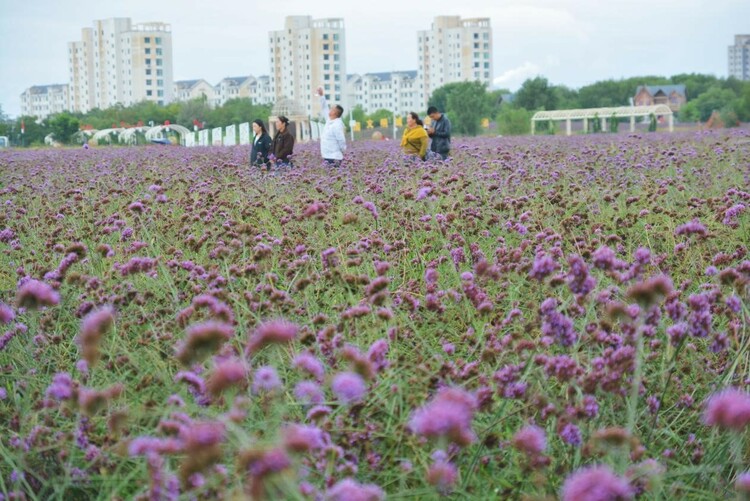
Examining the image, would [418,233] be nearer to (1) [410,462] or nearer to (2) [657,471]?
(1) [410,462]

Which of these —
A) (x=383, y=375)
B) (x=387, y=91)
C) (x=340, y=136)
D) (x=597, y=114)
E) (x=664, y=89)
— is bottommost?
(x=383, y=375)

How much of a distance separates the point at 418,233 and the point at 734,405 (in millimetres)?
4226

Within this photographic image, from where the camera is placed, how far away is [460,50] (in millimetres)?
171125

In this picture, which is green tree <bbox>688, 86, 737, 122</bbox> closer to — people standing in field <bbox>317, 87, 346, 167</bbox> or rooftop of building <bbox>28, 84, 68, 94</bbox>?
people standing in field <bbox>317, 87, 346, 167</bbox>

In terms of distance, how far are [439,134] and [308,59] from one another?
14439 cm

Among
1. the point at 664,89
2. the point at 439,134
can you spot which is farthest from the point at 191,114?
the point at 664,89

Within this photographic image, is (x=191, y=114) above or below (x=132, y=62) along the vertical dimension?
below

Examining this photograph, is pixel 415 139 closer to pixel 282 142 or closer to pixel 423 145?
pixel 423 145

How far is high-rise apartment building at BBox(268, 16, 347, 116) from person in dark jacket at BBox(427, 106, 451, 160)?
459 feet

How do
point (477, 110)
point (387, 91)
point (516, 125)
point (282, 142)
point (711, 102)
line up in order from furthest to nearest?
point (387, 91), point (711, 102), point (477, 110), point (516, 125), point (282, 142)

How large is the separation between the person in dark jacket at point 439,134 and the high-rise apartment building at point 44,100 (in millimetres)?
174666

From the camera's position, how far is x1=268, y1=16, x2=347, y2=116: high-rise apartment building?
153 meters

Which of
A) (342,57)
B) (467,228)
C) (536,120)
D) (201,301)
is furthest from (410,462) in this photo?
(342,57)

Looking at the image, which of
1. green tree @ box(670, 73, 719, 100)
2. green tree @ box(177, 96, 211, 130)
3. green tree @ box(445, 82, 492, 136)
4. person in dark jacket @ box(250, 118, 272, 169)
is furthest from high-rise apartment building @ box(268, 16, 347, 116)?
person in dark jacket @ box(250, 118, 272, 169)
